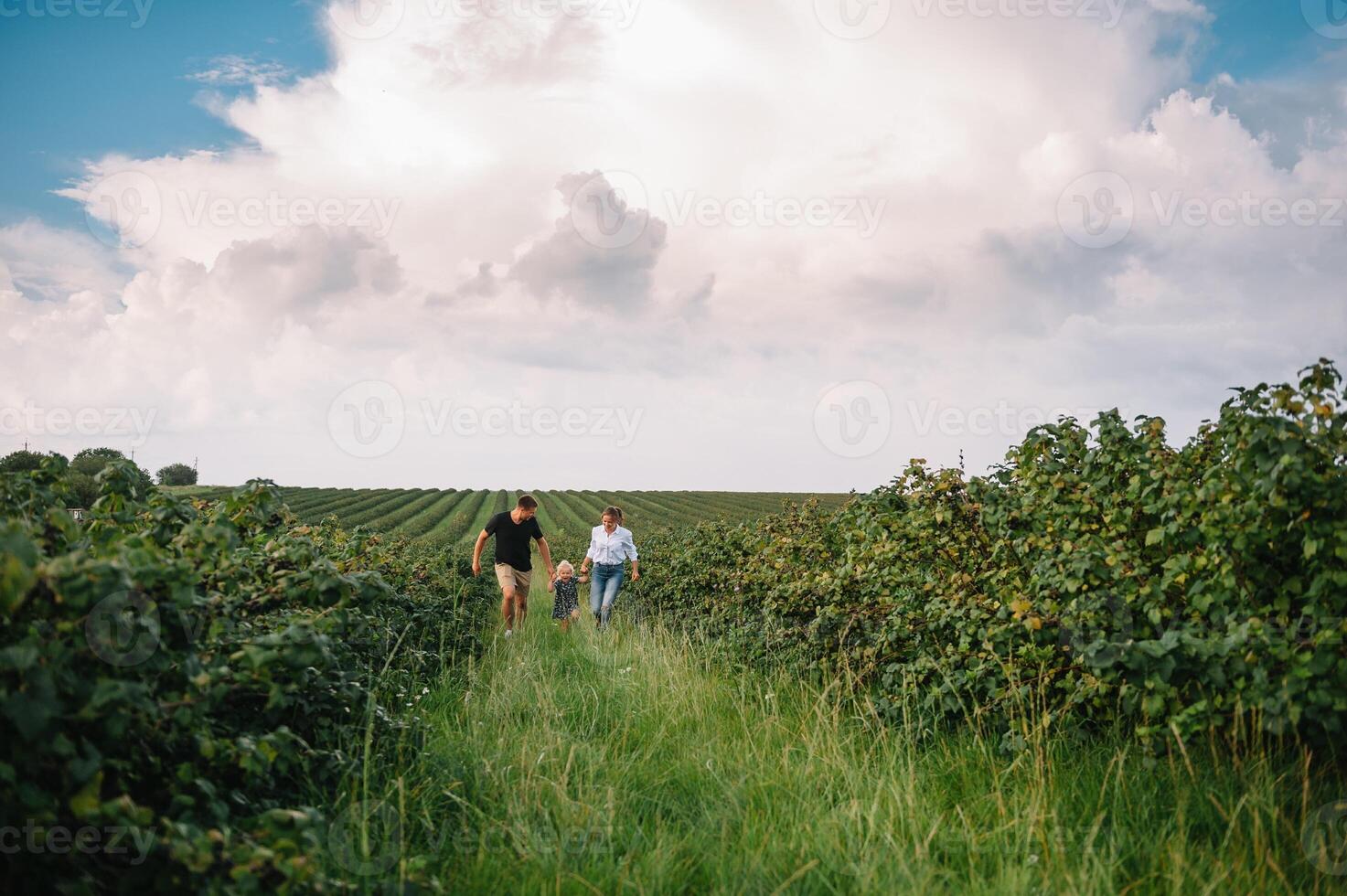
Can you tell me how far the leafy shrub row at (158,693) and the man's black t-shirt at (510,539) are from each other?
6.54m

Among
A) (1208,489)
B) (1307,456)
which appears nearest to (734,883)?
(1208,489)

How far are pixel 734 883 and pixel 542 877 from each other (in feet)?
2.53

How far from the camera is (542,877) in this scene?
10.7 feet

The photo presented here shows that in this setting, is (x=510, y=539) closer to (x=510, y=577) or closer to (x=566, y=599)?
(x=510, y=577)

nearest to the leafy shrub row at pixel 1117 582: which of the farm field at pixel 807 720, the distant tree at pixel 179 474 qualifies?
the farm field at pixel 807 720

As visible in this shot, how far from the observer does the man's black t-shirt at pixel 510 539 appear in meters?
10.6

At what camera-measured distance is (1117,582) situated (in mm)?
4414

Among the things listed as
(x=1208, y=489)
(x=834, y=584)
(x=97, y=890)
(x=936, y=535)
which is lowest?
(x=97, y=890)

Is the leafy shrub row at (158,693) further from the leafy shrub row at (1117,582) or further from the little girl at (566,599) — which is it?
the little girl at (566,599)

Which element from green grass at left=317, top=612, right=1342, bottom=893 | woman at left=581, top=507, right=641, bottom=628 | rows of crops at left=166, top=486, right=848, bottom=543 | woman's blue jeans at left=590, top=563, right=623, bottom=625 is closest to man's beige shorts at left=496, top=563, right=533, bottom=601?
woman at left=581, top=507, right=641, bottom=628

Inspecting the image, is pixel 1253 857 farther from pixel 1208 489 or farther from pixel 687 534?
pixel 687 534

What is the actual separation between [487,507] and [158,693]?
55589 mm

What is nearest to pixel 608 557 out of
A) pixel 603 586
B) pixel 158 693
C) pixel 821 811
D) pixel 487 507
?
pixel 603 586

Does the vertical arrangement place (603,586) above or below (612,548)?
below
